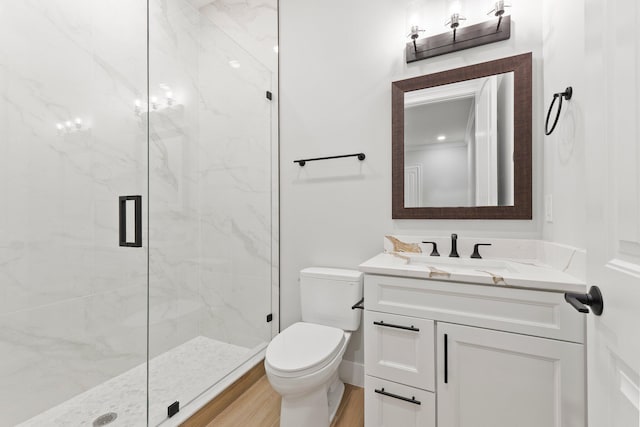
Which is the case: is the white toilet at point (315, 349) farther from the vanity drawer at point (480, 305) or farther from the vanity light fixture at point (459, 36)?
the vanity light fixture at point (459, 36)

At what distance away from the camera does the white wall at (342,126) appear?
5.54 ft

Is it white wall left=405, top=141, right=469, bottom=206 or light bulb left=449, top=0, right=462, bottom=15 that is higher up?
light bulb left=449, top=0, right=462, bottom=15

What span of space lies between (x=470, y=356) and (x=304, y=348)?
2.37 feet

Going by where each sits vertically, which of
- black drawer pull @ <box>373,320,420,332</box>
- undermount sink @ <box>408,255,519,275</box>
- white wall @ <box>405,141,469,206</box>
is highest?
white wall @ <box>405,141,469,206</box>

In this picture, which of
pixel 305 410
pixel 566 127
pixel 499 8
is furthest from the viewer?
pixel 499 8

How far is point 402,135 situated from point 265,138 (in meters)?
0.98

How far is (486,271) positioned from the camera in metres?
1.22

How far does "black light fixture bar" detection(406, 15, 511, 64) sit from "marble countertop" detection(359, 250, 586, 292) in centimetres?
114

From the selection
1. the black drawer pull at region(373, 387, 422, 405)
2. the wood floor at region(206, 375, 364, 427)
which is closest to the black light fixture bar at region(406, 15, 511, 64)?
the black drawer pull at region(373, 387, 422, 405)

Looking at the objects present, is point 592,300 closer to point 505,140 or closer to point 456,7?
point 505,140

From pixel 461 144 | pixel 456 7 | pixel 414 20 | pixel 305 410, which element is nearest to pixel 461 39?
pixel 456 7

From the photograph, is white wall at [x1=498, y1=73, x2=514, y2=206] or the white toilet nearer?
the white toilet

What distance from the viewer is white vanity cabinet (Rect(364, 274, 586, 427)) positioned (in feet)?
3.18

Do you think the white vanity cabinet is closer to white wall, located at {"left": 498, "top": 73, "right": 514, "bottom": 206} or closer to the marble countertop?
the marble countertop
